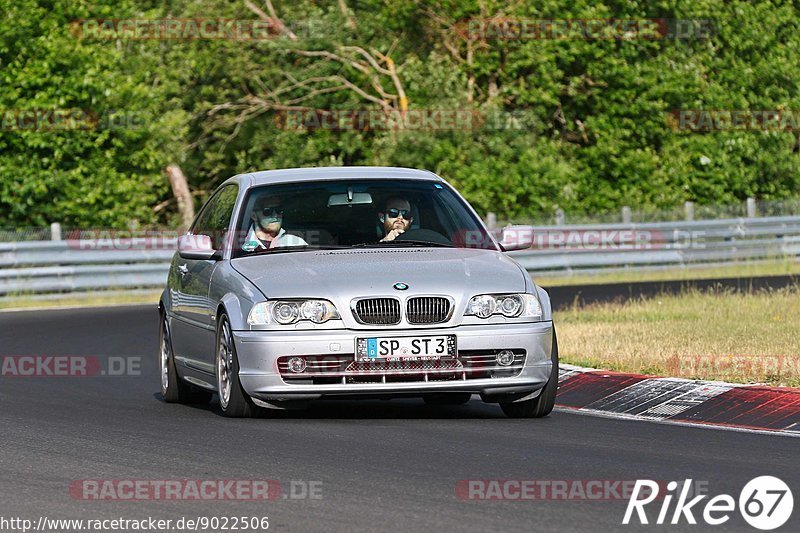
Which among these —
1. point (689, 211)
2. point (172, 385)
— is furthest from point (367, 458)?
point (689, 211)

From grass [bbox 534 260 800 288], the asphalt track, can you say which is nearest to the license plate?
the asphalt track

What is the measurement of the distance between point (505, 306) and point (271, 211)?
1.94 metres

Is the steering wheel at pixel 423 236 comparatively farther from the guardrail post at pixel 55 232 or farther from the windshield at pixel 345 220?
the guardrail post at pixel 55 232

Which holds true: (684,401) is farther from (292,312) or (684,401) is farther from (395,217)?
(292,312)

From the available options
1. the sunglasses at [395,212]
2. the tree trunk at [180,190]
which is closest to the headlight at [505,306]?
the sunglasses at [395,212]

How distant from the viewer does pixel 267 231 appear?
37.4 ft

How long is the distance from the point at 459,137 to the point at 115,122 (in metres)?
8.44

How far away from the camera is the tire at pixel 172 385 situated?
480 inches

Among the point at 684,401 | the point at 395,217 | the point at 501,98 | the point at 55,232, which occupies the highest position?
the point at 395,217

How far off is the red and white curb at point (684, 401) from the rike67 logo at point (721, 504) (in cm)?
232

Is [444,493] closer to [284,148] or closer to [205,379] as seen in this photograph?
[205,379]

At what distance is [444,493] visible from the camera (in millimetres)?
7594

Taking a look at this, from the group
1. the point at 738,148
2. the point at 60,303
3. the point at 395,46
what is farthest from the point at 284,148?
the point at 60,303

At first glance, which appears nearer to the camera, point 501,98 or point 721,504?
point 721,504
